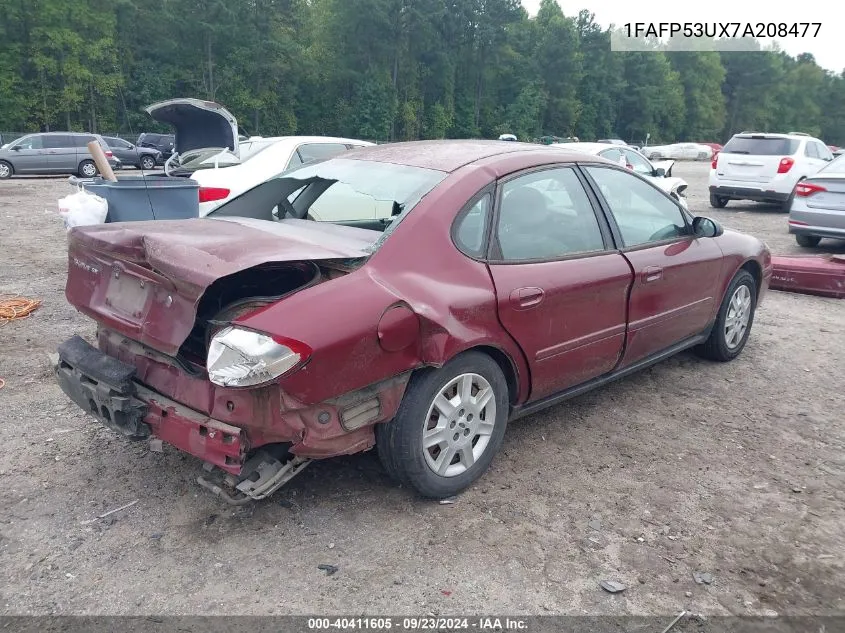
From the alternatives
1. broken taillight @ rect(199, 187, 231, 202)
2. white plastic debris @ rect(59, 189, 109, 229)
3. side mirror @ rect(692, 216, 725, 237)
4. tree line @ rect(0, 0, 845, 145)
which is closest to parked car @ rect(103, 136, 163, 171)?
tree line @ rect(0, 0, 845, 145)

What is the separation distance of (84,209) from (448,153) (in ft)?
13.6

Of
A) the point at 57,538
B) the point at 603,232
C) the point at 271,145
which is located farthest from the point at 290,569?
the point at 271,145

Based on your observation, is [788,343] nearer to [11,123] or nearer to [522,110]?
[11,123]

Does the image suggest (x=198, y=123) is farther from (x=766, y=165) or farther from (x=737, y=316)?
(x=766, y=165)

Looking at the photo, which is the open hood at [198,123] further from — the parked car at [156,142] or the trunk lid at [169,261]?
the parked car at [156,142]

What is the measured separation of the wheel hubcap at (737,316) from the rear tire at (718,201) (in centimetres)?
1112

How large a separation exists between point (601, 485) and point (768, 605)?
0.97 meters

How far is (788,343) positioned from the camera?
5824 mm

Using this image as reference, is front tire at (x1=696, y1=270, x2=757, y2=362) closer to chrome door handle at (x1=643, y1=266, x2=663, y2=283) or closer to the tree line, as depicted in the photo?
chrome door handle at (x1=643, y1=266, x2=663, y2=283)

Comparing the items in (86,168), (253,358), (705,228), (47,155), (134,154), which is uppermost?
(705,228)

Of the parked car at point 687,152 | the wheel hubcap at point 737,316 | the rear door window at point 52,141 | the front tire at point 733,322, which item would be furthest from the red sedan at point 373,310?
the parked car at point 687,152

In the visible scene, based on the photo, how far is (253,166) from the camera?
7184 mm

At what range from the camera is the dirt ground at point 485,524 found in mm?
2623

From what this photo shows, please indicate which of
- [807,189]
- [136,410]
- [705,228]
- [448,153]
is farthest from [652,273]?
[807,189]
